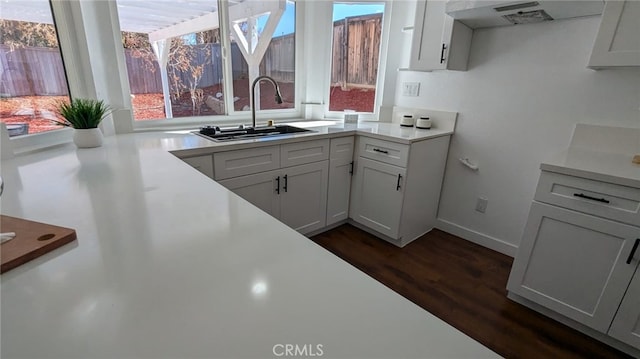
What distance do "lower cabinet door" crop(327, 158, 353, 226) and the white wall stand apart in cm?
86

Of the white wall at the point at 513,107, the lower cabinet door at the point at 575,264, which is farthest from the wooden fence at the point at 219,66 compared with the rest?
the lower cabinet door at the point at 575,264

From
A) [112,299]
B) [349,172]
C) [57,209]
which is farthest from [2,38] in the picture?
[349,172]

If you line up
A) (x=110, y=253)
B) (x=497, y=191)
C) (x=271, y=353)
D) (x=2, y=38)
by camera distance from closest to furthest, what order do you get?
(x=271, y=353) → (x=110, y=253) → (x=2, y=38) → (x=497, y=191)

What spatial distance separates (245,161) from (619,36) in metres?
2.02

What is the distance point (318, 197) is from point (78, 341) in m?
1.97

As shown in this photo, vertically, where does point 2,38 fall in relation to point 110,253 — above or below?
above

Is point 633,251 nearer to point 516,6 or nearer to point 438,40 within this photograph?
point 516,6

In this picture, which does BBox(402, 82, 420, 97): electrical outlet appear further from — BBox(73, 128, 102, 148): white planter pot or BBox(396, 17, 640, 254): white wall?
BBox(73, 128, 102, 148): white planter pot

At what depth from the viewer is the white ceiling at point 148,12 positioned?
156 cm

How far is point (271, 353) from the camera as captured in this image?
0.41 meters

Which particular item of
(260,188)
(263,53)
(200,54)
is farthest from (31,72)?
(263,53)

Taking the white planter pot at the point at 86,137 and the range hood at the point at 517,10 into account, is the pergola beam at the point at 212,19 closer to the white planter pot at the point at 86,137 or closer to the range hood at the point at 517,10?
the white planter pot at the point at 86,137

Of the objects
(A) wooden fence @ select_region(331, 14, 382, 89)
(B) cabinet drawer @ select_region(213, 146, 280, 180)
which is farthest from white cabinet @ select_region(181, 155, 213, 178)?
(A) wooden fence @ select_region(331, 14, 382, 89)

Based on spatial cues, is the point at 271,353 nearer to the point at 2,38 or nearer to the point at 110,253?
the point at 110,253
